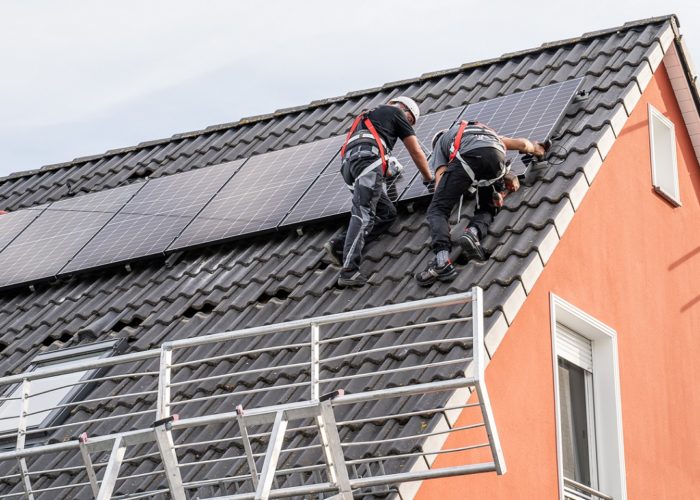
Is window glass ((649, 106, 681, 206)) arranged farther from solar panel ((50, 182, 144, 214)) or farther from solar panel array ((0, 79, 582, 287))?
solar panel ((50, 182, 144, 214))

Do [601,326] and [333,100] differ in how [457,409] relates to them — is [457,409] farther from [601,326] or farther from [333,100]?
[333,100]

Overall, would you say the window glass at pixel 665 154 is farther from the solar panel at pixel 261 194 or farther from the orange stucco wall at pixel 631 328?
the solar panel at pixel 261 194

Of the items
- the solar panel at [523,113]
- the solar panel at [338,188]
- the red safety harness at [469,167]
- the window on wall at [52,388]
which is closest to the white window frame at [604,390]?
the red safety harness at [469,167]

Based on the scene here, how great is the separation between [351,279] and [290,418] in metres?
3.04

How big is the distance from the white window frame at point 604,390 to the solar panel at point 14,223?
6414 millimetres

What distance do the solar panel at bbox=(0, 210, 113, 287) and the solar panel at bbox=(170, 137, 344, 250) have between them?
4.68ft

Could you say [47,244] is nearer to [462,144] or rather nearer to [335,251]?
[335,251]

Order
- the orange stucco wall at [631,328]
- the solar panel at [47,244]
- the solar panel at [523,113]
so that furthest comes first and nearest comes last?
the solar panel at [47,244]
the solar panel at [523,113]
the orange stucco wall at [631,328]

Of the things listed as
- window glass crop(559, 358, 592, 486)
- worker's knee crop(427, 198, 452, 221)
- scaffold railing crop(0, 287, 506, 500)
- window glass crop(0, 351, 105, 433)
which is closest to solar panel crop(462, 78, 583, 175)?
worker's knee crop(427, 198, 452, 221)

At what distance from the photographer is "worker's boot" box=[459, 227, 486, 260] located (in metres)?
10.9

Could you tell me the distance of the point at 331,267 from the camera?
39.7 feet

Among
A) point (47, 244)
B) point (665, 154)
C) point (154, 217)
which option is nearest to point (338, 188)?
point (154, 217)

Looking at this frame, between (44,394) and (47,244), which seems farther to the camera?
(47,244)

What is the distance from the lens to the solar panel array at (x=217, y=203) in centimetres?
1296
